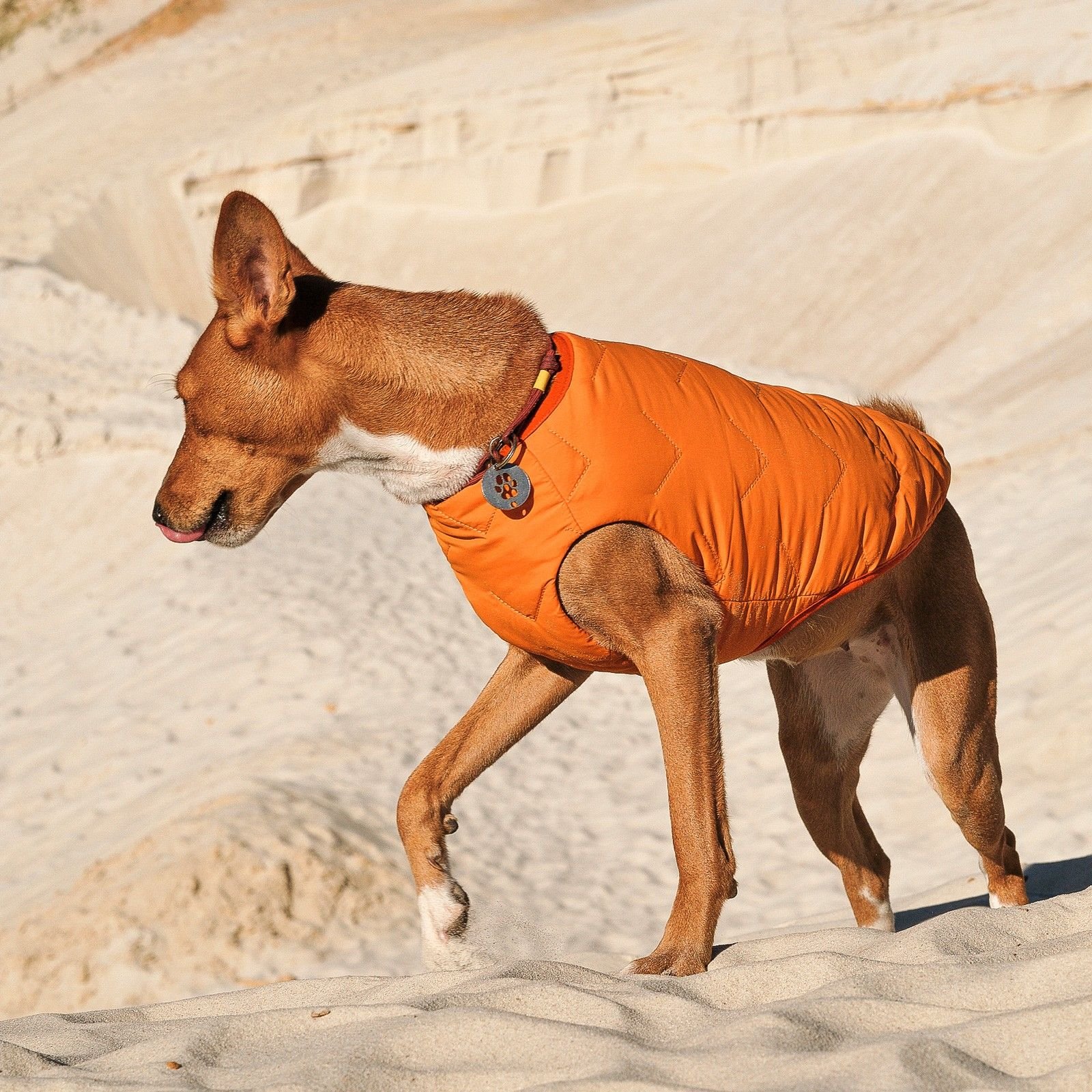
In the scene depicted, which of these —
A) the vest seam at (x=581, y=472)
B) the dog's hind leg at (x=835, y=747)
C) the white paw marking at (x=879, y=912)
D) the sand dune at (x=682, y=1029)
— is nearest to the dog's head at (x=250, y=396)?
the vest seam at (x=581, y=472)

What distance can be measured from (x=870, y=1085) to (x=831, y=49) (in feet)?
73.2

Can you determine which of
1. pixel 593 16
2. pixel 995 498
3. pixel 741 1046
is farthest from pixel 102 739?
pixel 593 16

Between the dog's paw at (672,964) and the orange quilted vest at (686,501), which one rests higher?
the orange quilted vest at (686,501)

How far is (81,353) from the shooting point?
2125 cm

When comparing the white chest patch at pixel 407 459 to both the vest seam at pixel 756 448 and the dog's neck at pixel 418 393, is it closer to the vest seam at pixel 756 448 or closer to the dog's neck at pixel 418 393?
the dog's neck at pixel 418 393

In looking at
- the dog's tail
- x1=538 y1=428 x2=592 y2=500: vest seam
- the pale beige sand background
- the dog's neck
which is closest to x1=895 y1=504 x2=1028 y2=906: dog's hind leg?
the dog's tail

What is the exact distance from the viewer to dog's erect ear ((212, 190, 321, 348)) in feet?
13.8

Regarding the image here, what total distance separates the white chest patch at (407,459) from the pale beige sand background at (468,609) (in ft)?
4.72

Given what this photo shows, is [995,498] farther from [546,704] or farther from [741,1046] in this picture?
[741,1046]

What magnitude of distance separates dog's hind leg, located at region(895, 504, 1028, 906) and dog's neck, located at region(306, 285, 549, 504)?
5.61 ft

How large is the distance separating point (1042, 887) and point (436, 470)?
11.9 feet

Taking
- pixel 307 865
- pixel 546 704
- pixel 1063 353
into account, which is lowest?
pixel 1063 353

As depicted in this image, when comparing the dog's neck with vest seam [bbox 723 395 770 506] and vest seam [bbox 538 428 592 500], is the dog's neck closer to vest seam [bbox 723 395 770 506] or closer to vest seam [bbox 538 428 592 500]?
vest seam [bbox 538 428 592 500]

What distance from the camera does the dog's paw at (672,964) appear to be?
4.30 meters
